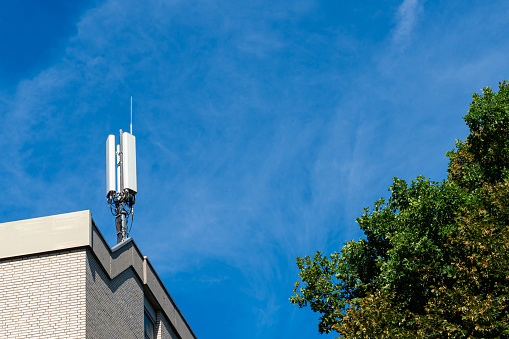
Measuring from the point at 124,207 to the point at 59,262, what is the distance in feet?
34.2

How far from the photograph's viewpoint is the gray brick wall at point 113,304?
1893 cm

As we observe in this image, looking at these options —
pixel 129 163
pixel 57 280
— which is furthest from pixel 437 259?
pixel 57 280

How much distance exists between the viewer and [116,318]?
67.9 feet

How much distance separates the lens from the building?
18312mm

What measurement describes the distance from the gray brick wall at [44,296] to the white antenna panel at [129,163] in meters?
10.3

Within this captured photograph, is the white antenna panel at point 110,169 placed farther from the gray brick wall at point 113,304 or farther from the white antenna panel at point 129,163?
the gray brick wall at point 113,304

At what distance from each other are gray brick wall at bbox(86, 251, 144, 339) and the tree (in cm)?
942

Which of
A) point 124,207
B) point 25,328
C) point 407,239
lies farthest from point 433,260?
point 25,328

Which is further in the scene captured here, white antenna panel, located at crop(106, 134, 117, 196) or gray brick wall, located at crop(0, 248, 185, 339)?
white antenna panel, located at crop(106, 134, 117, 196)

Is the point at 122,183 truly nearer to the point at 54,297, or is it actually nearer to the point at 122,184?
the point at 122,184

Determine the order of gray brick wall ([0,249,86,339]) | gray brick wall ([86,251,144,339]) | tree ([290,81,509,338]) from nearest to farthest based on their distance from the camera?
gray brick wall ([0,249,86,339]) → gray brick wall ([86,251,144,339]) → tree ([290,81,509,338])

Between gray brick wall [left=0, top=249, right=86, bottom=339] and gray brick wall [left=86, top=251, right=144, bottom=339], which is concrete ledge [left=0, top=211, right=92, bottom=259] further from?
gray brick wall [left=86, top=251, right=144, bottom=339]

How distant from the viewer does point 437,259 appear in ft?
99.2

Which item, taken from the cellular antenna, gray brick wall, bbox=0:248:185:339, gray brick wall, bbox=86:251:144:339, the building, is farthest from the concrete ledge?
the cellular antenna
